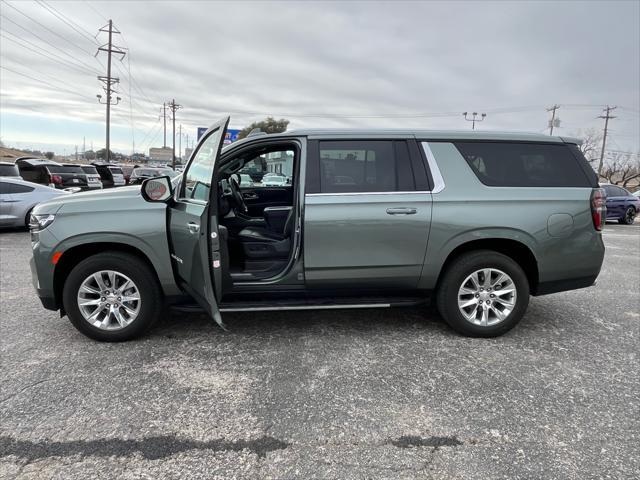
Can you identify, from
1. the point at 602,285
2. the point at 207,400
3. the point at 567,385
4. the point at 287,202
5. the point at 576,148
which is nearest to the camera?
the point at 207,400

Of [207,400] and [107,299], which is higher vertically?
[107,299]

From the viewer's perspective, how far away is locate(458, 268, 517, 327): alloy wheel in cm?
387

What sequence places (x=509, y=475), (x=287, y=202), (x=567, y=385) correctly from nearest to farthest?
(x=509, y=475), (x=567, y=385), (x=287, y=202)

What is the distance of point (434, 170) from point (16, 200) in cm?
1034

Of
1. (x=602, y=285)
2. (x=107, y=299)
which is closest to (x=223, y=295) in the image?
(x=107, y=299)

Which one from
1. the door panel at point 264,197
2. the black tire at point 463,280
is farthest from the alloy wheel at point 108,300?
the black tire at point 463,280

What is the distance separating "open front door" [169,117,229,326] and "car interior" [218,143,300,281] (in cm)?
33

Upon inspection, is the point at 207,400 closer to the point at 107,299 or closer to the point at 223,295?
the point at 223,295

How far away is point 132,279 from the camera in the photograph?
3.61 m

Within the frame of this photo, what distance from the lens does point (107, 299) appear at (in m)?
3.65

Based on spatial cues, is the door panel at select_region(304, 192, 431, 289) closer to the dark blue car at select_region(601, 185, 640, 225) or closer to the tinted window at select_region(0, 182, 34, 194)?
the tinted window at select_region(0, 182, 34, 194)

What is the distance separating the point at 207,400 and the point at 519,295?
2.83 m

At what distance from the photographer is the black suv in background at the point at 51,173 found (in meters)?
13.6

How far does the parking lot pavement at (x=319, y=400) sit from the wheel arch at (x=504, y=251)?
599mm
